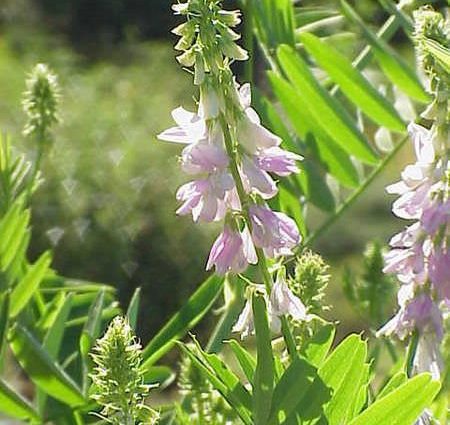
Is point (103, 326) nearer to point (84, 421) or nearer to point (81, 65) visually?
point (84, 421)

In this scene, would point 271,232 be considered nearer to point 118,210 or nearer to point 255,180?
point 255,180

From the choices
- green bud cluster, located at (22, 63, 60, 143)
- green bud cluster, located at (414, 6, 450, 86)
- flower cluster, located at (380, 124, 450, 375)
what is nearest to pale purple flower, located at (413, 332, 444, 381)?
flower cluster, located at (380, 124, 450, 375)

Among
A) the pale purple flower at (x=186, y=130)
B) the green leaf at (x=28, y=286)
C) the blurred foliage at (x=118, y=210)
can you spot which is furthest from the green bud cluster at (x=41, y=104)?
the blurred foliage at (x=118, y=210)

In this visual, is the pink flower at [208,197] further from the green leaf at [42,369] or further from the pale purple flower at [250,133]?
the green leaf at [42,369]

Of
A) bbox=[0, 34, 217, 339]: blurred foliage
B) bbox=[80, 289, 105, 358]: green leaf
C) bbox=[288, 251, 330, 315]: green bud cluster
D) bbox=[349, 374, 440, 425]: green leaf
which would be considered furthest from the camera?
bbox=[0, 34, 217, 339]: blurred foliage

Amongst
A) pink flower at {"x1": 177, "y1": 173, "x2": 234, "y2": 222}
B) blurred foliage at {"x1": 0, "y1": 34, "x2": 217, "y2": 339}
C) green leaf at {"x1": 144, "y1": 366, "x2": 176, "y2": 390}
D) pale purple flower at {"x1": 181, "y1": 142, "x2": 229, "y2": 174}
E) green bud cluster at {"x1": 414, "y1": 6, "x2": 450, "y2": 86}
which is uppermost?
green bud cluster at {"x1": 414, "y1": 6, "x2": 450, "y2": 86}

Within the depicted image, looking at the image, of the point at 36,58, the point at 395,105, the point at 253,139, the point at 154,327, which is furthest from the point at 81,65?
the point at 253,139

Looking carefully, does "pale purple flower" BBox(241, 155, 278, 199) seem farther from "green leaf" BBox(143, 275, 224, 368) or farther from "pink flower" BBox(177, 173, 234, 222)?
"green leaf" BBox(143, 275, 224, 368)
